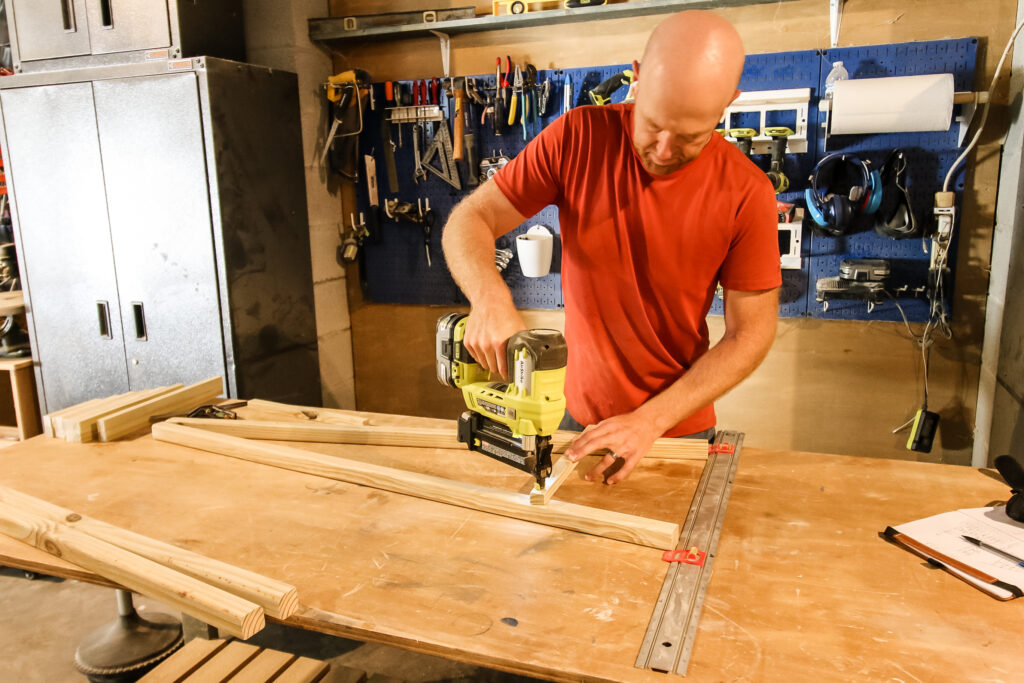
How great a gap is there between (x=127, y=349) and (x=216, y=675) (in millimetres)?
2024

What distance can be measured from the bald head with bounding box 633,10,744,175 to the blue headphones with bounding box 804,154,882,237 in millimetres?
1525

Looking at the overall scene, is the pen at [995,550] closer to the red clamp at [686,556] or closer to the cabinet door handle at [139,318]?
the red clamp at [686,556]

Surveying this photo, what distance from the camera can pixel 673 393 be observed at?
1.56m

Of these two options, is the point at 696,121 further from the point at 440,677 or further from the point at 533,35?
the point at 533,35

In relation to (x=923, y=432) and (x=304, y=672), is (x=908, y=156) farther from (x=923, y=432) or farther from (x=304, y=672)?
(x=304, y=672)

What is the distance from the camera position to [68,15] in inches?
121

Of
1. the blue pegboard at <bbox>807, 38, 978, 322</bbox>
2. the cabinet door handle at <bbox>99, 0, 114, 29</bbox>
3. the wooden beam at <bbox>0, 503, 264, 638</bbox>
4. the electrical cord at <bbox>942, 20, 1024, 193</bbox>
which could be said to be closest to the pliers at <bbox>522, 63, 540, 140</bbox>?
the blue pegboard at <bbox>807, 38, 978, 322</bbox>

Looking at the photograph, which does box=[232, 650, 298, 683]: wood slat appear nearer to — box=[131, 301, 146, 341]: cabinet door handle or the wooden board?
the wooden board

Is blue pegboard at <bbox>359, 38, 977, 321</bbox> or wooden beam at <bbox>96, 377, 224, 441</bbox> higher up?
blue pegboard at <bbox>359, 38, 977, 321</bbox>

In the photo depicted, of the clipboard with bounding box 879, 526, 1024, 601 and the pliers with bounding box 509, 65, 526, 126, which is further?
the pliers with bounding box 509, 65, 526, 126

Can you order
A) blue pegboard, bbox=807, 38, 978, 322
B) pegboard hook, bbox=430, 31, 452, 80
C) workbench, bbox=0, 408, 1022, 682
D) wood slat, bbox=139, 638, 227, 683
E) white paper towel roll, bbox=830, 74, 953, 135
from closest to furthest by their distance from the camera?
workbench, bbox=0, 408, 1022, 682 < wood slat, bbox=139, 638, 227, 683 < white paper towel roll, bbox=830, 74, 953, 135 < blue pegboard, bbox=807, 38, 978, 322 < pegboard hook, bbox=430, 31, 452, 80

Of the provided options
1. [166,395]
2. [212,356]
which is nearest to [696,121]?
[166,395]

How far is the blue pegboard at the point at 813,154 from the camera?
265 centimetres

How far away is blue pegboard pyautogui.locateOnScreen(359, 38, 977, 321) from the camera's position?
2.65 m
